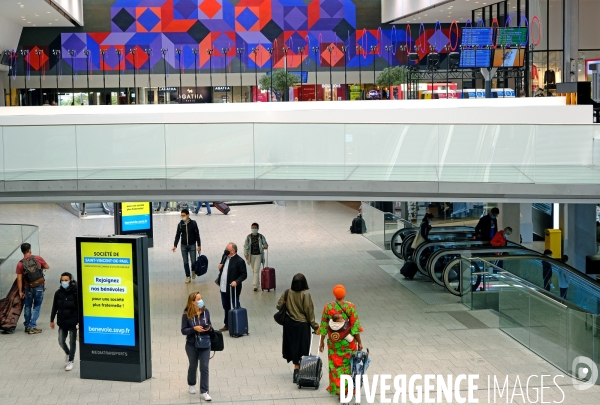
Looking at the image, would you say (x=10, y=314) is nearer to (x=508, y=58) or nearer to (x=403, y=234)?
(x=403, y=234)

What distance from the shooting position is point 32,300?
50.6 feet

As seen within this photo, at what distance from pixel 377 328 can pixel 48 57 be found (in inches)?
1137

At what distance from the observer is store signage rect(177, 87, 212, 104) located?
4300 centimetres

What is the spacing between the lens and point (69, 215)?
35.1m

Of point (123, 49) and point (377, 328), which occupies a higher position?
point (123, 49)

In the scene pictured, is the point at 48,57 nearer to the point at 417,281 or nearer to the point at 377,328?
the point at 417,281

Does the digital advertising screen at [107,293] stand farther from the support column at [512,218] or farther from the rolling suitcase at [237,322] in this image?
the support column at [512,218]

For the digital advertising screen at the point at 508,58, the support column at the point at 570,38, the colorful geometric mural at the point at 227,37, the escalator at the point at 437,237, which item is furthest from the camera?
the colorful geometric mural at the point at 227,37

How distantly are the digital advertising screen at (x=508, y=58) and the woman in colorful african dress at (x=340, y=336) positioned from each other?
55.2 feet

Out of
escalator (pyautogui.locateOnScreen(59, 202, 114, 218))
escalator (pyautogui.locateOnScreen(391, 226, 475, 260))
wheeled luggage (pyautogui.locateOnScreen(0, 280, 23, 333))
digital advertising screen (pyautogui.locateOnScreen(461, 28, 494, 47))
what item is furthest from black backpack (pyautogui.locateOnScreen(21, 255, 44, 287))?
escalator (pyautogui.locateOnScreen(59, 202, 114, 218))

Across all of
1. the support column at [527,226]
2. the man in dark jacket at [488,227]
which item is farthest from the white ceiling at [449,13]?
the man in dark jacket at [488,227]

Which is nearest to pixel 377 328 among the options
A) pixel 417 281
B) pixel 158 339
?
pixel 158 339

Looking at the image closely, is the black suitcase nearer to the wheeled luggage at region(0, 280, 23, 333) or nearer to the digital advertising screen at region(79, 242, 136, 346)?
the wheeled luggage at region(0, 280, 23, 333)

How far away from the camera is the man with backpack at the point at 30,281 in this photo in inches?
586
